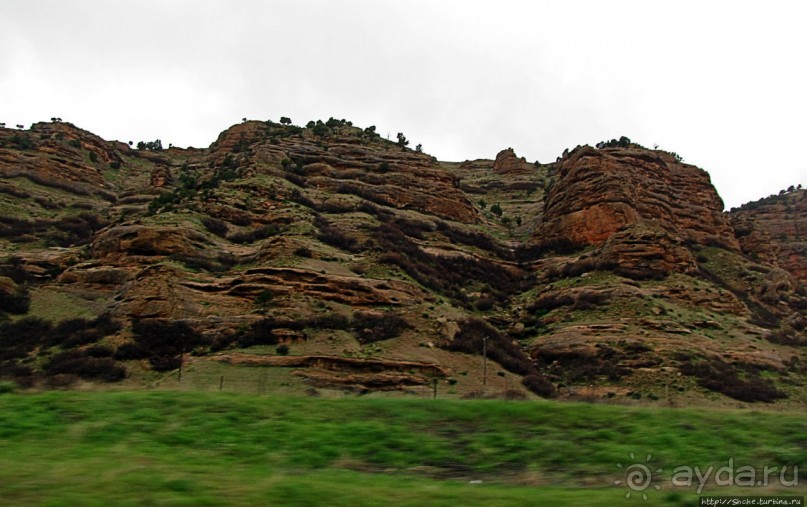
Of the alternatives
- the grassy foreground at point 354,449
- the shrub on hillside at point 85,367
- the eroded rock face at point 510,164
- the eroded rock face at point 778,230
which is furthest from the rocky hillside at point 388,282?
the eroded rock face at point 510,164

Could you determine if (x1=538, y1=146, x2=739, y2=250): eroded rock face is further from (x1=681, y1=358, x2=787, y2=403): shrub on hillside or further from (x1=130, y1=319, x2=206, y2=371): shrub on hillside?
(x1=130, y1=319, x2=206, y2=371): shrub on hillside

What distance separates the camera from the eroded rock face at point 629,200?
60.5 m

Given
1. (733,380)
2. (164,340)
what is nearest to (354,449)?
(164,340)

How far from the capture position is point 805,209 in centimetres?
10156

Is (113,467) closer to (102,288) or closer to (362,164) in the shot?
(102,288)

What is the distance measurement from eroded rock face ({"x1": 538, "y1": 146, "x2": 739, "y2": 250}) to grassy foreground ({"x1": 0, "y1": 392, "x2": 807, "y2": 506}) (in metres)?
51.6

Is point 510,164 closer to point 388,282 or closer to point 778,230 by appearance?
point 778,230

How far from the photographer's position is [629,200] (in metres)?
60.8

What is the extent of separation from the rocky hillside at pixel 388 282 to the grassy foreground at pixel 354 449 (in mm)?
6191

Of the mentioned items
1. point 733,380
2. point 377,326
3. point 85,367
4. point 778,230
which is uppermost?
point 778,230

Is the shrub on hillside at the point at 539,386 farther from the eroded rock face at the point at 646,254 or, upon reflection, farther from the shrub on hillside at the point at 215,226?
the shrub on hillside at the point at 215,226

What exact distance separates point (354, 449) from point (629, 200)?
2332 inches

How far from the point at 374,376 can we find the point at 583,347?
751 inches

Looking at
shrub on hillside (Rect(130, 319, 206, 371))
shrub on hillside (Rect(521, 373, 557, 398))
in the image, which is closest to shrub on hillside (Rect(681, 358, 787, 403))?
shrub on hillside (Rect(521, 373, 557, 398))
